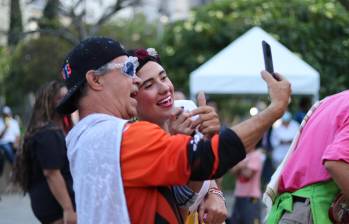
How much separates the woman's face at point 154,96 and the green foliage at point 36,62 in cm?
2126

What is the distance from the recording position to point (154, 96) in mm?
3449

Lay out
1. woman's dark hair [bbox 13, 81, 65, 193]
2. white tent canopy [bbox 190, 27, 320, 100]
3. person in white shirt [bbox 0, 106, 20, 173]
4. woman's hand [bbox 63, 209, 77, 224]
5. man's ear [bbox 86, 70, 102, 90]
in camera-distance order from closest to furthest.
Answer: man's ear [bbox 86, 70, 102, 90]
woman's hand [bbox 63, 209, 77, 224]
woman's dark hair [bbox 13, 81, 65, 193]
white tent canopy [bbox 190, 27, 320, 100]
person in white shirt [bbox 0, 106, 20, 173]

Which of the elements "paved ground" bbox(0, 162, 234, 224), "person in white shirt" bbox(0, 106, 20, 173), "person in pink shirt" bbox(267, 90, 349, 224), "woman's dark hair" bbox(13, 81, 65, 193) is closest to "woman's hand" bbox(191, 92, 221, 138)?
"person in pink shirt" bbox(267, 90, 349, 224)

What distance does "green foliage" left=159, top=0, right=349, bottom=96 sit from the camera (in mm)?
16891

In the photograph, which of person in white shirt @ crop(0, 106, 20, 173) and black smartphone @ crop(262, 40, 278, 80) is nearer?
black smartphone @ crop(262, 40, 278, 80)

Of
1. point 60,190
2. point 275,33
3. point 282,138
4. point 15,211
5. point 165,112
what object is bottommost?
point 15,211

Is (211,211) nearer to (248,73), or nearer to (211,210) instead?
(211,210)

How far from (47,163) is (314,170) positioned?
2.21 meters

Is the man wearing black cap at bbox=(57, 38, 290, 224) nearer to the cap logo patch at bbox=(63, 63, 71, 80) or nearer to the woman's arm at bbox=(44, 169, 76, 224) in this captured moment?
the cap logo patch at bbox=(63, 63, 71, 80)

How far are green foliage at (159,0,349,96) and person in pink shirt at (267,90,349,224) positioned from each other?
41.2ft

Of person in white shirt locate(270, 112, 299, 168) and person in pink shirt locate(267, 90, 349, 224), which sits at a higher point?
person in pink shirt locate(267, 90, 349, 224)

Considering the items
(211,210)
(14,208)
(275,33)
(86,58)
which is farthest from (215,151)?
(275,33)

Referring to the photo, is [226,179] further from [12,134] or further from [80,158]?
[80,158]

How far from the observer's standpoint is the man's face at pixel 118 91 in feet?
9.62
